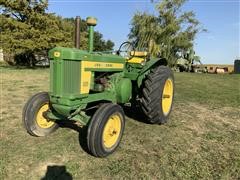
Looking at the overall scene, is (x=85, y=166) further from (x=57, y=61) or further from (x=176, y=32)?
(x=176, y=32)

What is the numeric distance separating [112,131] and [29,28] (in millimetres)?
19952

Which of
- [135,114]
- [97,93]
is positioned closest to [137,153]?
[97,93]

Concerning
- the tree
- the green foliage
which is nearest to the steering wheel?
the green foliage

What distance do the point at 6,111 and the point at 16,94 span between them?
2.38 metres

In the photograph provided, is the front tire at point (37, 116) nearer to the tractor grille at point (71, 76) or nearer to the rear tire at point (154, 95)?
the tractor grille at point (71, 76)

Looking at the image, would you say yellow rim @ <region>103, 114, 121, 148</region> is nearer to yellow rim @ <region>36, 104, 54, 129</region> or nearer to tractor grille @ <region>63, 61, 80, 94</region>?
tractor grille @ <region>63, 61, 80, 94</region>

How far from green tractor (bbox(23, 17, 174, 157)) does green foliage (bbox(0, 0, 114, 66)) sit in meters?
15.7

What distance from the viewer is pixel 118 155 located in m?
3.99

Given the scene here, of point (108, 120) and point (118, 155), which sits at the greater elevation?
point (108, 120)

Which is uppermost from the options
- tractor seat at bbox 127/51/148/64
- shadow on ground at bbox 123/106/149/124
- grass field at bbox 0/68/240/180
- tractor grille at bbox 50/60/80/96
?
tractor seat at bbox 127/51/148/64

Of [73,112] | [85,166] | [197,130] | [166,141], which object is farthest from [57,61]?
[197,130]

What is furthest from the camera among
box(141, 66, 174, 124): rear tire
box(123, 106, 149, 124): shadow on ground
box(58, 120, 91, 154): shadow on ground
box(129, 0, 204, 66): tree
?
box(129, 0, 204, 66): tree

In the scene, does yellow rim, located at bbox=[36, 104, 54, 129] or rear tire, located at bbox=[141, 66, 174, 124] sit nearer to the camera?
yellow rim, located at bbox=[36, 104, 54, 129]

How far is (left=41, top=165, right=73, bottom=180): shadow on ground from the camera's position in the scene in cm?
329
